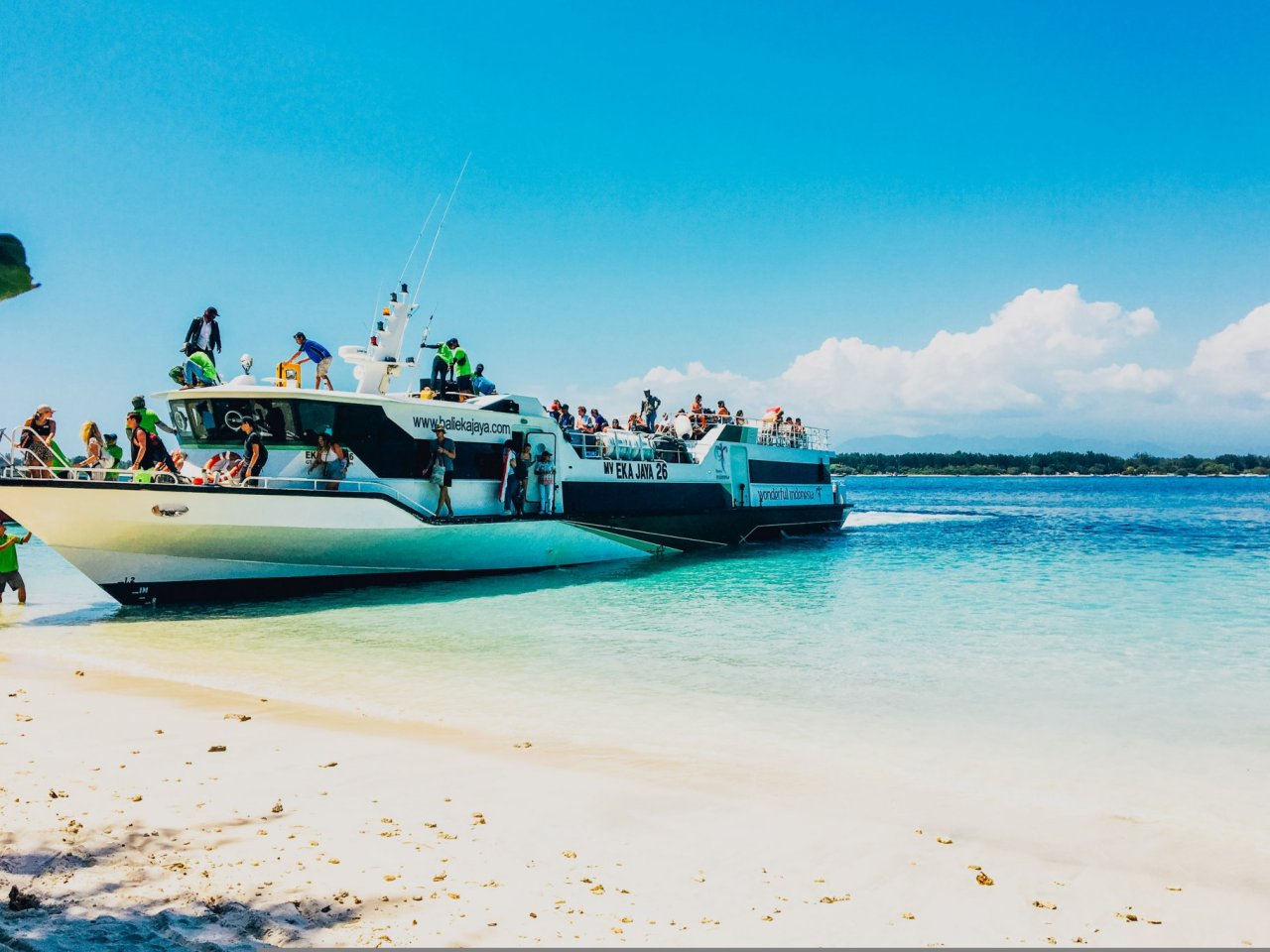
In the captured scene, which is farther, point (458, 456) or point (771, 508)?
point (771, 508)

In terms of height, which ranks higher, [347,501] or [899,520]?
[347,501]

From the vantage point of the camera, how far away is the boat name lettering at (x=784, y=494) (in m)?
28.1

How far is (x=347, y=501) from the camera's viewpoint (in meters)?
14.7

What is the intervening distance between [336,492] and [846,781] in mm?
10841

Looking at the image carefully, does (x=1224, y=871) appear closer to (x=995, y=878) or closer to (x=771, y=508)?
(x=995, y=878)

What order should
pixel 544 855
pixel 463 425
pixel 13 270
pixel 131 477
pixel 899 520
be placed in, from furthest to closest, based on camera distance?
pixel 899 520 < pixel 463 425 < pixel 131 477 < pixel 544 855 < pixel 13 270

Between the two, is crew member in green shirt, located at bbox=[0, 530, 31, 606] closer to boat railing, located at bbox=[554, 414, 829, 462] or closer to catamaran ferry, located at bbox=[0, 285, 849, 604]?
catamaran ferry, located at bbox=[0, 285, 849, 604]

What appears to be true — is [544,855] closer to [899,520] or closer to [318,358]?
[318,358]

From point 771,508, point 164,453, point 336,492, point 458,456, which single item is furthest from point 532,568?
point 771,508

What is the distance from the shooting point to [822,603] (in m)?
15.3

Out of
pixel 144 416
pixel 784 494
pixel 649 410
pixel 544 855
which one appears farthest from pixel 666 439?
pixel 544 855

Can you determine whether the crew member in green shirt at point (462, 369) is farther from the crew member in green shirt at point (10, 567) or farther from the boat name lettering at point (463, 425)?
the crew member in green shirt at point (10, 567)

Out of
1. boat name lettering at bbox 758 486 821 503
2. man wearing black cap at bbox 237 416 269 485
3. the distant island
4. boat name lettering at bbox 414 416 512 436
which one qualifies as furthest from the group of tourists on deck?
boat name lettering at bbox 758 486 821 503

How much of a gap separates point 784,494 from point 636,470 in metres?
9.30
